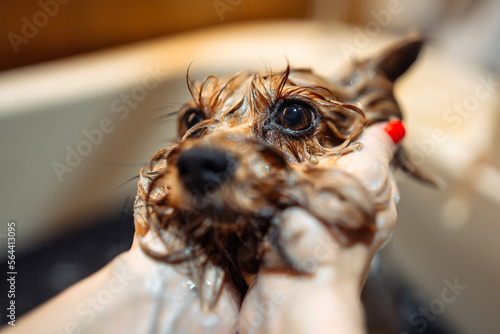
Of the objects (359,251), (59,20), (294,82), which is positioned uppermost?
(59,20)

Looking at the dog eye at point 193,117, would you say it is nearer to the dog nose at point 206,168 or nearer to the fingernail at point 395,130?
the dog nose at point 206,168

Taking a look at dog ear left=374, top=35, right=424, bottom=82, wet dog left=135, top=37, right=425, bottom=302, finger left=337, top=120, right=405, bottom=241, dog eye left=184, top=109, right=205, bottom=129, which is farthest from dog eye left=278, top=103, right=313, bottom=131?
dog ear left=374, top=35, right=424, bottom=82

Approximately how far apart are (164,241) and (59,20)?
1813 mm

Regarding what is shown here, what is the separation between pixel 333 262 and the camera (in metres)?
0.82

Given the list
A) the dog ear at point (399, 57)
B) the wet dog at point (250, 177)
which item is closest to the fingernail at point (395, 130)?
the wet dog at point (250, 177)

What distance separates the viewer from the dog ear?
1.22 meters

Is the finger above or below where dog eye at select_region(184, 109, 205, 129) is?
below

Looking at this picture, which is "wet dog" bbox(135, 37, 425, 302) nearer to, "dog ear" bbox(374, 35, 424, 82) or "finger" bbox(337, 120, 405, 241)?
"finger" bbox(337, 120, 405, 241)

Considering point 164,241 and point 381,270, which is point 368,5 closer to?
point 381,270

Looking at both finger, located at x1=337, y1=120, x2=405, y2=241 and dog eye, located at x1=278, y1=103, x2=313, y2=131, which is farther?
dog eye, located at x1=278, y1=103, x2=313, y2=131

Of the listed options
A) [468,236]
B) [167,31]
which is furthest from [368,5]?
[468,236]

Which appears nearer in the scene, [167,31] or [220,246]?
[220,246]

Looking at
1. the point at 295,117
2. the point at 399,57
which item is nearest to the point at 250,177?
the point at 295,117

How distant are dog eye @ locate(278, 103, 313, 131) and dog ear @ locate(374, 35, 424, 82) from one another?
0.43 meters
